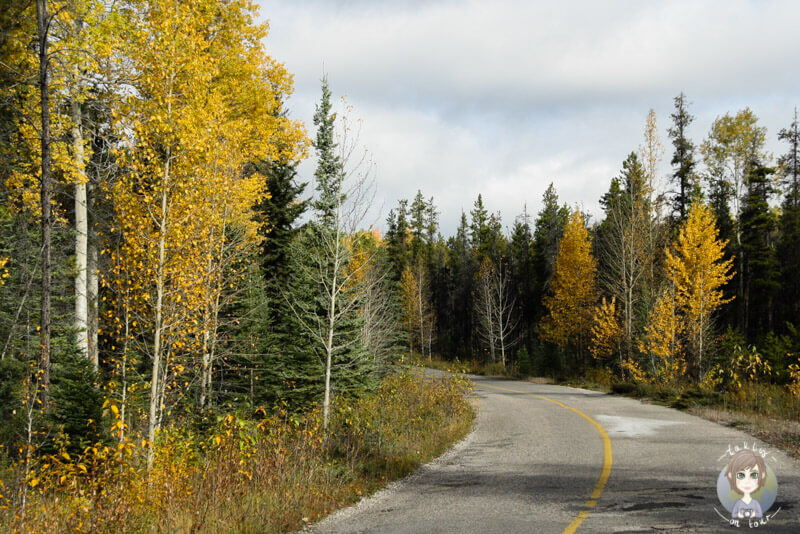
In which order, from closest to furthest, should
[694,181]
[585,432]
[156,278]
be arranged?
[156,278], [585,432], [694,181]

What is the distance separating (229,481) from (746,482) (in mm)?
7109

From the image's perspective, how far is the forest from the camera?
7.82 meters

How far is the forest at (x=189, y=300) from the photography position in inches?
308

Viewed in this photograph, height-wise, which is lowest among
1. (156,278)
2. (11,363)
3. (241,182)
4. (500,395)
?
(500,395)

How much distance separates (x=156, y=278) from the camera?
27.2ft

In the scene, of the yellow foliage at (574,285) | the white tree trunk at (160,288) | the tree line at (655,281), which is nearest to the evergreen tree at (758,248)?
the tree line at (655,281)

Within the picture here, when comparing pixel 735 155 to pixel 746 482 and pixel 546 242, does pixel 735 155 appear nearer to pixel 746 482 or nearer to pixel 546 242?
pixel 546 242

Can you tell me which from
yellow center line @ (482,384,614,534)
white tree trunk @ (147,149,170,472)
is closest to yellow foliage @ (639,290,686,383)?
yellow center line @ (482,384,614,534)

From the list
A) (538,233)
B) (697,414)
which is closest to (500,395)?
(697,414)

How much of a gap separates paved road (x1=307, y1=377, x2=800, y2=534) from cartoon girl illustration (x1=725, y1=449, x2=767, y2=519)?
0.75ft

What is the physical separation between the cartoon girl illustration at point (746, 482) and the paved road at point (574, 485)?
0.75 ft

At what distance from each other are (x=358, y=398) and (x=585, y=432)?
21.8 ft

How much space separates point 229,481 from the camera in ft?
23.4

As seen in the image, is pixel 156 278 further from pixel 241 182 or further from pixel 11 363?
pixel 11 363
